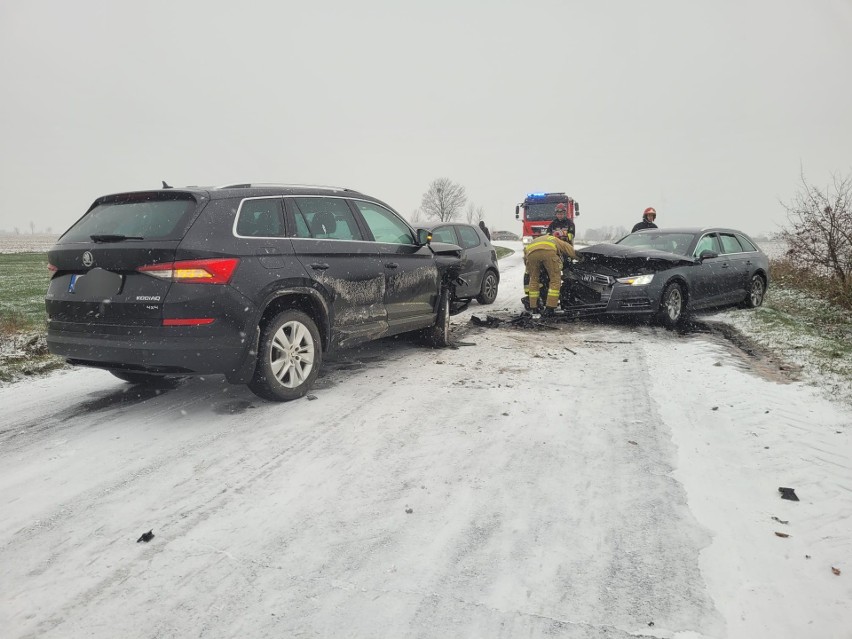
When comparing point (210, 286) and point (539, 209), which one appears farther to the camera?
point (539, 209)

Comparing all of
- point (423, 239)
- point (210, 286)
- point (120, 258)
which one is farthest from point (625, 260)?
point (120, 258)

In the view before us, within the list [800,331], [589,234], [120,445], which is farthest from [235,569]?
[589,234]

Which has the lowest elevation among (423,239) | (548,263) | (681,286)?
(681,286)

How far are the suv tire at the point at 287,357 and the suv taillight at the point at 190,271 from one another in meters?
0.64

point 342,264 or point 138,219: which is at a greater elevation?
point 138,219

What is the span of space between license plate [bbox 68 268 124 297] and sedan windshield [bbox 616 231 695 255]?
25.5 feet

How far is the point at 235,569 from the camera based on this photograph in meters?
2.45

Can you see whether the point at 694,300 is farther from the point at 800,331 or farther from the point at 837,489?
the point at 837,489

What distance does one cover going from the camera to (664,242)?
9453mm

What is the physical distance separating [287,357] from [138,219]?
1.55 metres

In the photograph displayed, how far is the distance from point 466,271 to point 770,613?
8.76 metres

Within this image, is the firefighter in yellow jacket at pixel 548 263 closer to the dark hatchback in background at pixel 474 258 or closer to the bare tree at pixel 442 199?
the dark hatchback in background at pixel 474 258

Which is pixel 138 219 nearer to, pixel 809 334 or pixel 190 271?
pixel 190 271

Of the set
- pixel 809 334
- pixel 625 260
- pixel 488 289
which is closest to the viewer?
pixel 809 334
